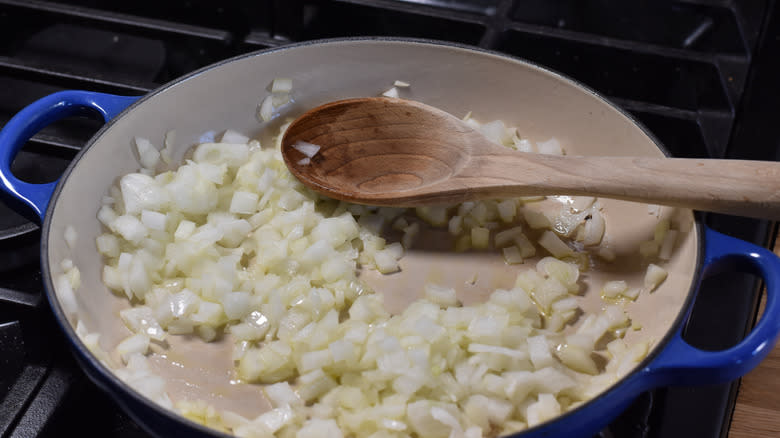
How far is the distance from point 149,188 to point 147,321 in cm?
20

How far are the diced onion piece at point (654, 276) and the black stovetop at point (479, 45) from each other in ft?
0.27

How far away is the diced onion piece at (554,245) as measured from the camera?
96 cm

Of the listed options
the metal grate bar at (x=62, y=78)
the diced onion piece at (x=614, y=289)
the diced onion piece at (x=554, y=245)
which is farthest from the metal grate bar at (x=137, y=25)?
the diced onion piece at (x=614, y=289)

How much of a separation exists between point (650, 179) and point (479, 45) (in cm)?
50

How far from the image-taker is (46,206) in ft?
2.72

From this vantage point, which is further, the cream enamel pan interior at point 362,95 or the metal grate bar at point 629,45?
the metal grate bar at point 629,45

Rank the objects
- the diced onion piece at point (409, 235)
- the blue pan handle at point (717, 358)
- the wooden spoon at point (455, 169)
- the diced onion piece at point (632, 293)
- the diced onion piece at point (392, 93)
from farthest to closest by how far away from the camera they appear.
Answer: the diced onion piece at point (392, 93) < the diced onion piece at point (409, 235) < the diced onion piece at point (632, 293) < the wooden spoon at point (455, 169) < the blue pan handle at point (717, 358)

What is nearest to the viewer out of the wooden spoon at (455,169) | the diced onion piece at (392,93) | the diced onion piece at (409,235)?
the wooden spoon at (455,169)

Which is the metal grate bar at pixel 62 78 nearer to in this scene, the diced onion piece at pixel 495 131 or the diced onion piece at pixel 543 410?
the diced onion piece at pixel 495 131

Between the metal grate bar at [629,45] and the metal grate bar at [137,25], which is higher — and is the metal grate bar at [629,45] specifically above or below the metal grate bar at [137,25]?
above

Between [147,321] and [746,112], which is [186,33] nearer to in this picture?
[147,321]

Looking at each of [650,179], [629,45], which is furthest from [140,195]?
[629,45]

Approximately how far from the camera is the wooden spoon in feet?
2.56

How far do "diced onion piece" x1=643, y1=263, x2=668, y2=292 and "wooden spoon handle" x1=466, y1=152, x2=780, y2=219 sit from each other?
0.10 metres
